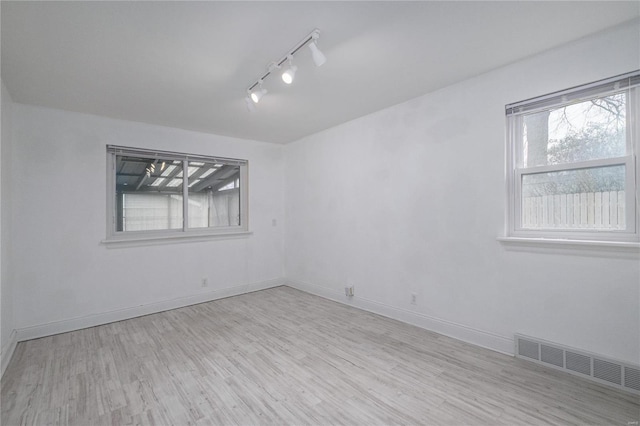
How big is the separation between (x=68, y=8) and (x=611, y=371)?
4.34 m

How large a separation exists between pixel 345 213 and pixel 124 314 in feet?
10.3

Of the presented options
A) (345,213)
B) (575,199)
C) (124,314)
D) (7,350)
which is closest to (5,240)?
(7,350)

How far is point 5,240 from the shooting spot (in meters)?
2.65

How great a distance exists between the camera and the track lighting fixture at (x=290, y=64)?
1.95 meters

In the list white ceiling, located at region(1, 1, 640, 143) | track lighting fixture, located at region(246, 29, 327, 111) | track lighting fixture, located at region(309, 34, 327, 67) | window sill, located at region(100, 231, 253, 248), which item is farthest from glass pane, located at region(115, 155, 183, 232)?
track lighting fixture, located at region(309, 34, 327, 67)

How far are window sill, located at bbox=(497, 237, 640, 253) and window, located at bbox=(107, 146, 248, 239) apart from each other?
380cm

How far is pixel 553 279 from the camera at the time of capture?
2.29 metres

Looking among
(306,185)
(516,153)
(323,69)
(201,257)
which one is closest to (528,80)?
(516,153)

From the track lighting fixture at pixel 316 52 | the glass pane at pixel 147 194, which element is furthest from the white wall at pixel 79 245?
the track lighting fixture at pixel 316 52

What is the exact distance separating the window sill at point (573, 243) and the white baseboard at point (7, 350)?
14.5 ft

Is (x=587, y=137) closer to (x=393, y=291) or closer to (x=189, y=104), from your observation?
(x=393, y=291)

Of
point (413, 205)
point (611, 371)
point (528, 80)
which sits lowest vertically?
point (611, 371)

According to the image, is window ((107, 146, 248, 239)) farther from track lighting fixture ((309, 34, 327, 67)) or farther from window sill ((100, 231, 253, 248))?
track lighting fixture ((309, 34, 327, 67))

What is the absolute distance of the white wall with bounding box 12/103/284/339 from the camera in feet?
10.0
